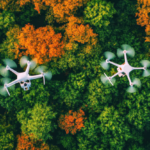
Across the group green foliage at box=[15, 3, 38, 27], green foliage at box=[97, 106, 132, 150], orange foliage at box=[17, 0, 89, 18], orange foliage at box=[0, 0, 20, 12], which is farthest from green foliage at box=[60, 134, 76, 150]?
orange foliage at box=[0, 0, 20, 12]

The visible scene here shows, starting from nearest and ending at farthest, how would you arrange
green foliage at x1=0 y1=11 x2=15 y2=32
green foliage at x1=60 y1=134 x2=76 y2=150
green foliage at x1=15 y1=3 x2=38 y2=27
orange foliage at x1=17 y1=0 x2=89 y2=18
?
orange foliage at x1=17 y1=0 x2=89 y2=18, green foliage at x1=0 y1=11 x2=15 y2=32, green foliage at x1=15 y1=3 x2=38 y2=27, green foliage at x1=60 y1=134 x2=76 y2=150

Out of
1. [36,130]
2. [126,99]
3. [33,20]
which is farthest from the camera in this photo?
[33,20]

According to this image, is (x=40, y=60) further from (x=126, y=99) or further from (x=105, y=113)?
(x=126, y=99)

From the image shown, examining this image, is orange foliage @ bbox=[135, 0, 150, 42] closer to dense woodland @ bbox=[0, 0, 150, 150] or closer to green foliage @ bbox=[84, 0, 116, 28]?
dense woodland @ bbox=[0, 0, 150, 150]

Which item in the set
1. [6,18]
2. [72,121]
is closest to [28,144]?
[72,121]

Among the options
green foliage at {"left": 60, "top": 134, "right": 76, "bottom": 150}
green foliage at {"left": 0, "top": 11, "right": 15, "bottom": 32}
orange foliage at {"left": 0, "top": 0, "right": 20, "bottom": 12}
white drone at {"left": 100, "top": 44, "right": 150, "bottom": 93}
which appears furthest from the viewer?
green foliage at {"left": 60, "top": 134, "right": 76, "bottom": 150}

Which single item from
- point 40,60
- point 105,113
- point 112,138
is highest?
point 40,60

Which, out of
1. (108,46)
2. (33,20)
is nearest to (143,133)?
(108,46)
